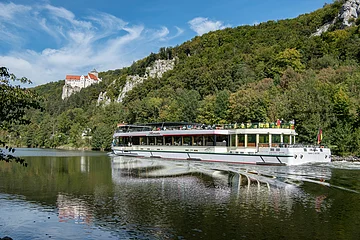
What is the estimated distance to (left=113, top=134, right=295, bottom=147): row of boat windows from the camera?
46.2 meters

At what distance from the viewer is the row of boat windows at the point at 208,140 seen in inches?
1820

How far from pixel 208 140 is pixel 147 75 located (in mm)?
131721

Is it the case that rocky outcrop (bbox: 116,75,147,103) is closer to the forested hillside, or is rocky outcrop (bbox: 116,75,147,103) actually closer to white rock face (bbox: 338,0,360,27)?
the forested hillside

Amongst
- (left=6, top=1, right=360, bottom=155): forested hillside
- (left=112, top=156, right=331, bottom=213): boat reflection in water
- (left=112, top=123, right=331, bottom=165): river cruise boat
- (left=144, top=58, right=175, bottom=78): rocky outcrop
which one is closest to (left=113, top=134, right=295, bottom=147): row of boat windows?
(left=112, top=123, right=331, bottom=165): river cruise boat

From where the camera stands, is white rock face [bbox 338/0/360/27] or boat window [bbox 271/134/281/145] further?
white rock face [bbox 338/0/360/27]

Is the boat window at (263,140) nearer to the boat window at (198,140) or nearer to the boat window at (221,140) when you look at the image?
the boat window at (221,140)

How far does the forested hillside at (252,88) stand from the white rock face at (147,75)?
477cm

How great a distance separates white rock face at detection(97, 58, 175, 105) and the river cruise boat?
108 m

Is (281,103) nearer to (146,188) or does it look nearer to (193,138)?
(193,138)

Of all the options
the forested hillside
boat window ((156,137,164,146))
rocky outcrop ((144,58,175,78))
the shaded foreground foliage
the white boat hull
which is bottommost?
the white boat hull

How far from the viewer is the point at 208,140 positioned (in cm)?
5272

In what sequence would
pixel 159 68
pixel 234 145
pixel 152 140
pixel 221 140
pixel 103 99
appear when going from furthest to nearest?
pixel 103 99
pixel 159 68
pixel 152 140
pixel 221 140
pixel 234 145

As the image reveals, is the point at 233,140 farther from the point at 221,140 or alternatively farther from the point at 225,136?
the point at 221,140

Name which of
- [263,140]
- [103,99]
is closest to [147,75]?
[103,99]
